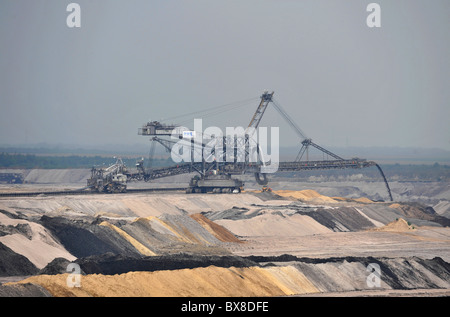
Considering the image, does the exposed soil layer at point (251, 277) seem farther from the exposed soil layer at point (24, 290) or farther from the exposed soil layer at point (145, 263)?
the exposed soil layer at point (24, 290)

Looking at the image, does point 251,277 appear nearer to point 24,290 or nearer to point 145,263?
point 145,263

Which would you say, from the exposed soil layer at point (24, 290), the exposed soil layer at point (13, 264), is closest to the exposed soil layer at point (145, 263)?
the exposed soil layer at point (13, 264)

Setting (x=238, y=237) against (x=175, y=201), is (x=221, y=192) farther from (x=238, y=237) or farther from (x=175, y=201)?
(x=238, y=237)

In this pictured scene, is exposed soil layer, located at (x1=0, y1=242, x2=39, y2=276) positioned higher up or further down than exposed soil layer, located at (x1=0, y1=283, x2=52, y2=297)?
further down

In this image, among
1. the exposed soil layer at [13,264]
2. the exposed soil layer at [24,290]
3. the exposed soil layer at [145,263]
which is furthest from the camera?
the exposed soil layer at [13,264]

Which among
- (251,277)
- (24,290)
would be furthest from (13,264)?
(251,277)

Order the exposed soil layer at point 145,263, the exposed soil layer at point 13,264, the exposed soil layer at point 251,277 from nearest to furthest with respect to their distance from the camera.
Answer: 1. the exposed soil layer at point 251,277
2. the exposed soil layer at point 145,263
3. the exposed soil layer at point 13,264

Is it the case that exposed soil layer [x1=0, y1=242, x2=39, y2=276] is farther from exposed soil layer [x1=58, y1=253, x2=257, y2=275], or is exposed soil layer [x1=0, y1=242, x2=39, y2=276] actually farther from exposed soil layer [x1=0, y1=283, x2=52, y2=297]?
exposed soil layer [x1=0, y1=283, x2=52, y2=297]

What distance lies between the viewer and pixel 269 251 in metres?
55.7

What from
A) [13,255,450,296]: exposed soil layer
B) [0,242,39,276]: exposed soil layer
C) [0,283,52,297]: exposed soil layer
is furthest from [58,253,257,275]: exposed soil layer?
[0,283,52,297]: exposed soil layer

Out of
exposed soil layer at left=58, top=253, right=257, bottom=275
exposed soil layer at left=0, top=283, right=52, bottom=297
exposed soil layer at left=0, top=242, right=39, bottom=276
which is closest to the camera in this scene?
exposed soil layer at left=0, top=283, right=52, bottom=297

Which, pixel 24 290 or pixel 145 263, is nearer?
pixel 24 290

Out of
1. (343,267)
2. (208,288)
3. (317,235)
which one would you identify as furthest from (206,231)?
(208,288)
